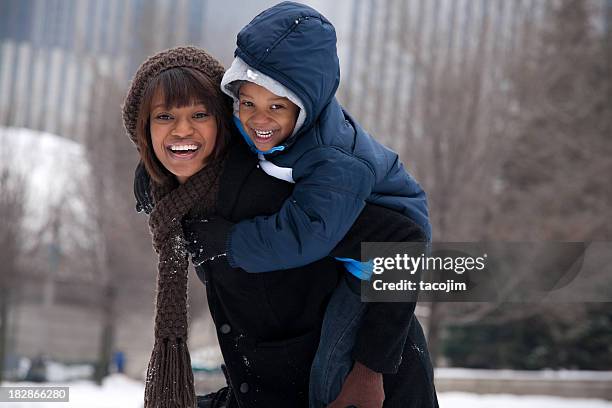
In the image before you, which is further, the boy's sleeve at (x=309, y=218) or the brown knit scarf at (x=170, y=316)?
the brown knit scarf at (x=170, y=316)

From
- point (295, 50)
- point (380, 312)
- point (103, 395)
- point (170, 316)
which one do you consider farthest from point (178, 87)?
point (103, 395)

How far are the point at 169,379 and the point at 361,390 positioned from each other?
1.87 feet

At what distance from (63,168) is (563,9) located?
33.8 ft

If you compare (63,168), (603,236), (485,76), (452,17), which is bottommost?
(603,236)

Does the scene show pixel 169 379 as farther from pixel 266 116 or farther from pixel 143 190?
pixel 266 116

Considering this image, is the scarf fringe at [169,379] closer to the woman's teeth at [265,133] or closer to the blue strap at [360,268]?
the blue strap at [360,268]

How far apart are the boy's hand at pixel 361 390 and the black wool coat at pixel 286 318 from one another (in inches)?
1.4

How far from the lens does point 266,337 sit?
2221mm

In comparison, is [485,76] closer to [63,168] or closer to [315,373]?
[63,168]

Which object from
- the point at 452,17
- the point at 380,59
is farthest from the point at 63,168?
the point at 452,17

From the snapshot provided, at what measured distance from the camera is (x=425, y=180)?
10305 mm

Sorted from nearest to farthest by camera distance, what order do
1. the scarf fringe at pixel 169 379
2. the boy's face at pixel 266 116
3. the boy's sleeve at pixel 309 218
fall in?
the boy's sleeve at pixel 309 218 → the boy's face at pixel 266 116 → the scarf fringe at pixel 169 379

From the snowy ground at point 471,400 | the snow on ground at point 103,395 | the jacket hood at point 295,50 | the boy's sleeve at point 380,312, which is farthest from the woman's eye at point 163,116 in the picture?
the snowy ground at point 471,400

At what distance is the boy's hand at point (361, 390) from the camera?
81.0 inches
